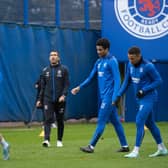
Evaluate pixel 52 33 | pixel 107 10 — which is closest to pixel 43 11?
pixel 52 33

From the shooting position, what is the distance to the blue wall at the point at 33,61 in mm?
21969

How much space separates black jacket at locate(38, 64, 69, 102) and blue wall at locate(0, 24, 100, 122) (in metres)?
8.38

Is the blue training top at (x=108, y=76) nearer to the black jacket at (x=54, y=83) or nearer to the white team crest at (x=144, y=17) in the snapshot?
the black jacket at (x=54, y=83)

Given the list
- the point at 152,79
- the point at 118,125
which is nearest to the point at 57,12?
the point at 118,125

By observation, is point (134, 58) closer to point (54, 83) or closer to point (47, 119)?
point (54, 83)

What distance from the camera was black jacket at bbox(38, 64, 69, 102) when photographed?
13.1 m

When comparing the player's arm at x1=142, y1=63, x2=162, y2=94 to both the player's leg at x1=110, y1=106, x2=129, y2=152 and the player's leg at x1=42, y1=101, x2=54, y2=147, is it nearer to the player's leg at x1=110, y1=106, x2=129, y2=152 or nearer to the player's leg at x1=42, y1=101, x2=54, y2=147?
the player's leg at x1=110, y1=106, x2=129, y2=152

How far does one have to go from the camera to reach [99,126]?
37.6 feet

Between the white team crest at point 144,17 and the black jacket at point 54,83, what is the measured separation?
33.0 feet

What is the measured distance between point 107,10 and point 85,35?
168cm

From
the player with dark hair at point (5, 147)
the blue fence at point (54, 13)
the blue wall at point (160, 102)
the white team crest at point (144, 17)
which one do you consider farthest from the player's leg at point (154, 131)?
the blue wall at point (160, 102)

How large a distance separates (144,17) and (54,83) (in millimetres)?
10504

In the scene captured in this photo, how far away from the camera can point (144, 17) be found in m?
23.0

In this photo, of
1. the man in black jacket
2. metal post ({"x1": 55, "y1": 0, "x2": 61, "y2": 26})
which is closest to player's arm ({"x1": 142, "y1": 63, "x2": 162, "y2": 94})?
the man in black jacket
